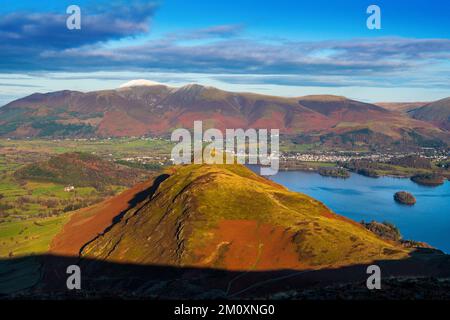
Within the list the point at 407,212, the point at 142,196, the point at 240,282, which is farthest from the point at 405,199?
the point at 240,282

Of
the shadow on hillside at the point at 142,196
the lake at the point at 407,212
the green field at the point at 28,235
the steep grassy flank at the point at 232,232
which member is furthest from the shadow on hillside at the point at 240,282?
the lake at the point at 407,212

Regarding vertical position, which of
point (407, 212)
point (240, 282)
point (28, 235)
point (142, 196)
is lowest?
point (407, 212)

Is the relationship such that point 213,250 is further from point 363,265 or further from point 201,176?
point 201,176

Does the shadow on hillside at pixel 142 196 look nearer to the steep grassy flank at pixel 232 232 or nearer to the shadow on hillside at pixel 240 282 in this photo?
the steep grassy flank at pixel 232 232

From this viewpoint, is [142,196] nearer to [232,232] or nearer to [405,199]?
[232,232]

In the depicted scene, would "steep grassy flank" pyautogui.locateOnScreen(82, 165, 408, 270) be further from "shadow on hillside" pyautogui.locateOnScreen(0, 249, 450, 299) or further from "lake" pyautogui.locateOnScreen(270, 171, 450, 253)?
"lake" pyautogui.locateOnScreen(270, 171, 450, 253)
